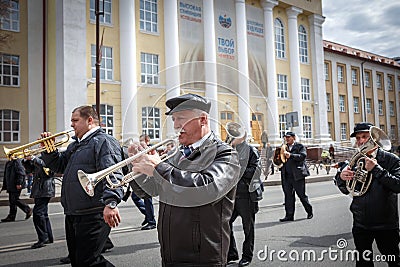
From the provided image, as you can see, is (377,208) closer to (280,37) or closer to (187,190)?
(187,190)

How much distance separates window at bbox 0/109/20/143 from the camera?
882 inches

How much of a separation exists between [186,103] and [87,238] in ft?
6.90

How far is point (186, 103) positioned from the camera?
8.75 feet

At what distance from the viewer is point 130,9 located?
24953mm

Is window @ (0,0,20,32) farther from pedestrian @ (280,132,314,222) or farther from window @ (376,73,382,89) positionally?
window @ (376,73,382,89)

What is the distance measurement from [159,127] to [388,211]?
2699 millimetres

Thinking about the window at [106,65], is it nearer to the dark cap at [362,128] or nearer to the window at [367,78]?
the dark cap at [362,128]

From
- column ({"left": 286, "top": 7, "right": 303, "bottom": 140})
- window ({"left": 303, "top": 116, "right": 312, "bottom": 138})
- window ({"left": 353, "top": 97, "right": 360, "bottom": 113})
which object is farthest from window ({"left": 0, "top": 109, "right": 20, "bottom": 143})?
window ({"left": 353, "top": 97, "right": 360, "bottom": 113})

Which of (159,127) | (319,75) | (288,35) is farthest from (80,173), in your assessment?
(319,75)

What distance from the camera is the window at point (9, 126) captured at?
22.4m

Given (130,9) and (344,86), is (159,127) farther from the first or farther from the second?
(344,86)

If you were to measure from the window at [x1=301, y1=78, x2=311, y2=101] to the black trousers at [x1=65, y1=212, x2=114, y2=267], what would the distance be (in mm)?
35106

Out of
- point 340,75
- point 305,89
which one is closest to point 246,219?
point 305,89

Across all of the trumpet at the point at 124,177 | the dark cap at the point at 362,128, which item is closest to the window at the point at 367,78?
the dark cap at the point at 362,128
